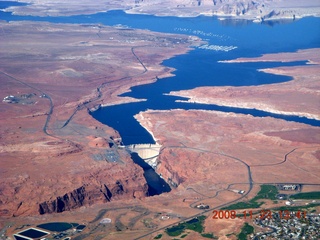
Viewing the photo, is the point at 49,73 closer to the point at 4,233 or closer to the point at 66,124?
the point at 66,124

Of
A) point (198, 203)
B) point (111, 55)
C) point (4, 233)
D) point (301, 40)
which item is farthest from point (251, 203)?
point (301, 40)

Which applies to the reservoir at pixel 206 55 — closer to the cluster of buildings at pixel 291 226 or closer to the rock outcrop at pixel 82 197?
the rock outcrop at pixel 82 197

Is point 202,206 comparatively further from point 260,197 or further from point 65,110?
point 65,110

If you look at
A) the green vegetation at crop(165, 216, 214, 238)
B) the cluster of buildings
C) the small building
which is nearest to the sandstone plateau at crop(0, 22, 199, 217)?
the small building

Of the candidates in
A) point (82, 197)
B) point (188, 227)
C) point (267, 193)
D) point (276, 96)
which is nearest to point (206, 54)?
point (276, 96)

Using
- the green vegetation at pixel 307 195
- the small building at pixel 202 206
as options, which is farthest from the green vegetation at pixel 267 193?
the small building at pixel 202 206
